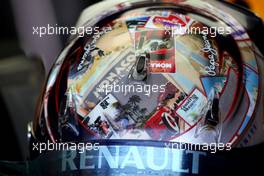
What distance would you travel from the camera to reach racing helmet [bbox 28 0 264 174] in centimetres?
84

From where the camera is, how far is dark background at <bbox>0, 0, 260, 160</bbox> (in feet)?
4.47

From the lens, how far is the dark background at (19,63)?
1362mm

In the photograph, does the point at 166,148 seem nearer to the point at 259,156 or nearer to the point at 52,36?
the point at 259,156

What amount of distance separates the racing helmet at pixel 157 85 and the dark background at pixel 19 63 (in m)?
0.41

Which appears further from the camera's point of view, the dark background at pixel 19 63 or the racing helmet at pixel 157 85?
the dark background at pixel 19 63

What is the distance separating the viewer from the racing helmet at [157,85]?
2.75 feet

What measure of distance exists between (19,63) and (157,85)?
0.60 metres

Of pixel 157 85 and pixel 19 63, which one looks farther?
pixel 19 63

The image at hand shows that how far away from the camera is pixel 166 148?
0.83 meters

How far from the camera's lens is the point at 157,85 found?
85cm

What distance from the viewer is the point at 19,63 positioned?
1377 mm

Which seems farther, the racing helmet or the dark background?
the dark background

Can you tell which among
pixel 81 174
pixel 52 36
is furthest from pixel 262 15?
pixel 81 174

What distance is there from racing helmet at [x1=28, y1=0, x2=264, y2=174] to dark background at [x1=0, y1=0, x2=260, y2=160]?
41cm
